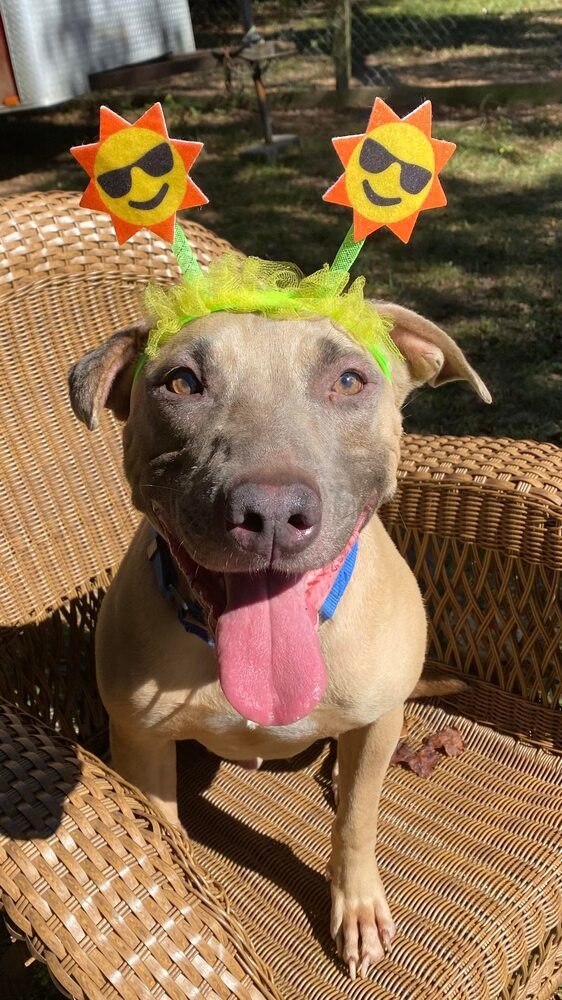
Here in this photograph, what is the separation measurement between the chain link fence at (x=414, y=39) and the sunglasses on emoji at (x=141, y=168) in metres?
8.62

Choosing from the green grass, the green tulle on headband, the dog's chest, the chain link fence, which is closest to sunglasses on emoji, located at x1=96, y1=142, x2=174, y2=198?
the green tulle on headband

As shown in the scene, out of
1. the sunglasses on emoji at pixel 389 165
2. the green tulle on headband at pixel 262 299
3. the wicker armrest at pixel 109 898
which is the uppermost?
the sunglasses on emoji at pixel 389 165

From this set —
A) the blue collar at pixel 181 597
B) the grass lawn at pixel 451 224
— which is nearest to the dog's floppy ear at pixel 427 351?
the blue collar at pixel 181 597

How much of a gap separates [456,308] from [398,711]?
4.25 m

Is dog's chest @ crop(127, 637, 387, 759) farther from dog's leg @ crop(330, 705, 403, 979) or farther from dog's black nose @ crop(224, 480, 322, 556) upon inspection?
dog's black nose @ crop(224, 480, 322, 556)

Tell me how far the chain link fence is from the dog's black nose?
9.10m

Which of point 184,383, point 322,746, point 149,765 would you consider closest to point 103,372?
point 184,383

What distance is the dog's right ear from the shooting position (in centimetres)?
221

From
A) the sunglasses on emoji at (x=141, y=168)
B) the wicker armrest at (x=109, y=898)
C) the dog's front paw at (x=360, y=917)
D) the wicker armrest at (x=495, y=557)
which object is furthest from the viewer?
the wicker armrest at (x=495, y=557)

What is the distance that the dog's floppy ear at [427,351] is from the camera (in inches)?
91.9

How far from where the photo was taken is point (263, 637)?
1.96m

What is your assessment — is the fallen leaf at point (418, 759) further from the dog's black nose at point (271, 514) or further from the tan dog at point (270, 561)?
the dog's black nose at point (271, 514)

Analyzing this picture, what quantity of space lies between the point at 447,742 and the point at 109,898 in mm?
1547

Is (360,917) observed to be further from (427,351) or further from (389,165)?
(389,165)
